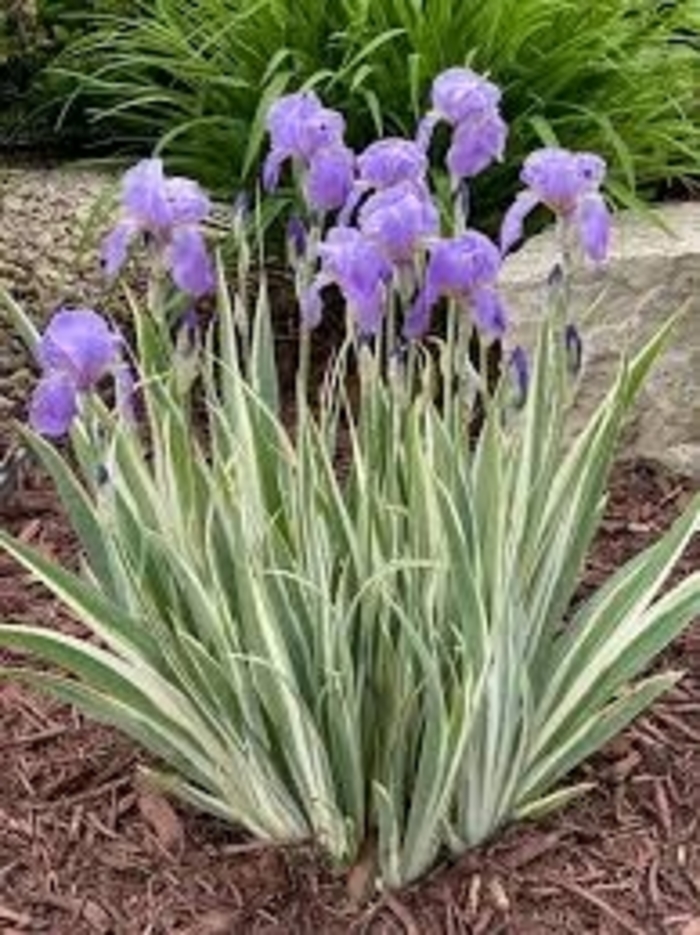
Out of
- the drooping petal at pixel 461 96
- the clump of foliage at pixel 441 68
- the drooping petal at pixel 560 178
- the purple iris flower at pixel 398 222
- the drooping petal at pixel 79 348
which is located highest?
the drooping petal at pixel 461 96

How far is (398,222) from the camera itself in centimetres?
233

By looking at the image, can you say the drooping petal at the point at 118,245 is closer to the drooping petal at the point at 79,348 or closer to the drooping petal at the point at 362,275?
the drooping petal at the point at 79,348

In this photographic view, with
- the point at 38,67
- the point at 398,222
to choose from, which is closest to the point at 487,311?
the point at 398,222

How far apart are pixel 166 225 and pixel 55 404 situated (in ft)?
0.83

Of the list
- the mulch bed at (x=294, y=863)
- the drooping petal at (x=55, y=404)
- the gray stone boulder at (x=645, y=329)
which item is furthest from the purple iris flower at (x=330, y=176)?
the gray stone boulder at (x=645, y=329)

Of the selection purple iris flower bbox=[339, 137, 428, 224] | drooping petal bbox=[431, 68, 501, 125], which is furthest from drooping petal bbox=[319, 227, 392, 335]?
drooping petal bbox=[431, 68, 501, 125]

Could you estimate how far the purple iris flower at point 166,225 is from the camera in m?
2.42

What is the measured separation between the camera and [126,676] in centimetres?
265

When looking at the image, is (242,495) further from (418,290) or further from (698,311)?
(698,311)

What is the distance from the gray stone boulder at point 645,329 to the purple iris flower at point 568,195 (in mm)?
1205

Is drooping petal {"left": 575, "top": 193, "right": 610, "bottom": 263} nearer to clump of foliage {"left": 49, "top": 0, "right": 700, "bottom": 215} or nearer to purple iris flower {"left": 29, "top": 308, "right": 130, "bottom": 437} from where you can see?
purple iris flower {"left": 29, "top": 308, "right": 130, "bottom": 437}

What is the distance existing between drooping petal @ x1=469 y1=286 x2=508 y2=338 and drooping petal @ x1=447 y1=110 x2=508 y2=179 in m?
0.16

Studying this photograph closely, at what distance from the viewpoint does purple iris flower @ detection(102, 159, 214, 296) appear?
7.93 ft

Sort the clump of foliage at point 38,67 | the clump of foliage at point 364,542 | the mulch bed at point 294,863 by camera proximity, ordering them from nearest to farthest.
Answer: the clump of foliage at point 364,542 < the mulch bed at point 294,863 < the clump of foliage at point 38,67
